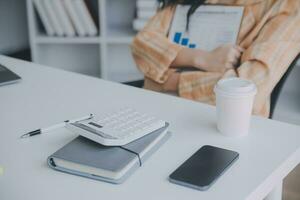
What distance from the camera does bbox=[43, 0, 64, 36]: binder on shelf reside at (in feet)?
8.77

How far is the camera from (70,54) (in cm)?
309

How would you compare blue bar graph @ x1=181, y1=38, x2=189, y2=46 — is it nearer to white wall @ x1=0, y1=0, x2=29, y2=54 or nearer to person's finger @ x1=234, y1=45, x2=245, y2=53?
person's finger @ x1=234, y1=45, x2=245, y2=53

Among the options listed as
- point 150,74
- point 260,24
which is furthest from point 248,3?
point 150,74

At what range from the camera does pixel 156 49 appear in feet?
5.69

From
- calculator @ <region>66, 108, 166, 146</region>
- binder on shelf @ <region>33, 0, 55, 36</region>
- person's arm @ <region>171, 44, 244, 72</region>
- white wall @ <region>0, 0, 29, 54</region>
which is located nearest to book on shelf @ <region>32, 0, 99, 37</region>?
binder on shelf @ <region>33, 0, 55, 36</region>

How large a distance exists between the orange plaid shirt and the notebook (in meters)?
0.66

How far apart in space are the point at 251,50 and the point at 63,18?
1.43m

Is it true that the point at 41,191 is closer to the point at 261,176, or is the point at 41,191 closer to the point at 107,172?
the point at 107,172

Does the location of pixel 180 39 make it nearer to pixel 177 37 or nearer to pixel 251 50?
pixel 177 37

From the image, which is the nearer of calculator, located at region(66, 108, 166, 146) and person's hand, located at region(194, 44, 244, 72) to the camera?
calculator, located at region(66, 108, 166, 146)

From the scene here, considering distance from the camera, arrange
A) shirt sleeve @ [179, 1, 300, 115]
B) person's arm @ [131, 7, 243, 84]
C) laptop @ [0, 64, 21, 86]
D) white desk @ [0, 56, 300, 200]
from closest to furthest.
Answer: white desk @ [0, 56, 300, 200], laptop @ [0, 64, 21, 86], shirt sleeve @ [179, 1, 300, 115], person's arm @ [131, 7, 243, 84]

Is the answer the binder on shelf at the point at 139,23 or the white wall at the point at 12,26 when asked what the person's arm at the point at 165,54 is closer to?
the binder on shelf at the point at 139,23

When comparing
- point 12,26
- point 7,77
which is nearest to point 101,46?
point 12,26

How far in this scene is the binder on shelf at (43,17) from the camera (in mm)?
2684
